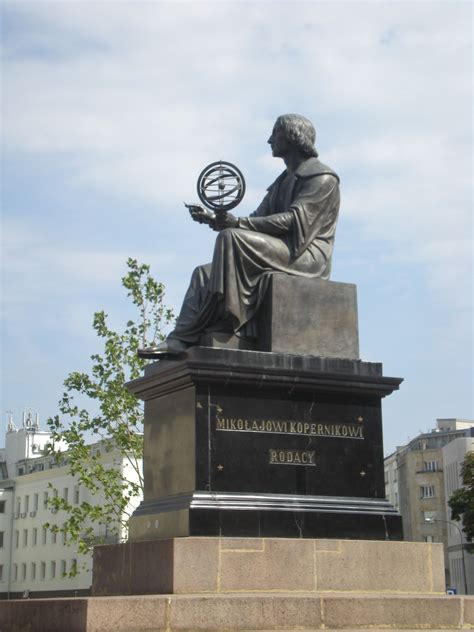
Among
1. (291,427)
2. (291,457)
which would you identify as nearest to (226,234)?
(291,427)

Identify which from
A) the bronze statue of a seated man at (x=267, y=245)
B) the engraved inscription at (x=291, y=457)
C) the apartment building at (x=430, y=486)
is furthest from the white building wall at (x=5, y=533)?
the engraved inscription at (x=291, y=457)

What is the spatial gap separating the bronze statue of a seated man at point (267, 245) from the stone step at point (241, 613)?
10.4 ft

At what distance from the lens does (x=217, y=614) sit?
977 centimetres

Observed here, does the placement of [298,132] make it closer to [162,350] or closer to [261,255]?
[261,255]

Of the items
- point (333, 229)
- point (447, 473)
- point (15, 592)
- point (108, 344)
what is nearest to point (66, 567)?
point (15, 592)

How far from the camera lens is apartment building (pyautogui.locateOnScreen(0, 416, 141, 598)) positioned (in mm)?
85125

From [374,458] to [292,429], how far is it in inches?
42.0

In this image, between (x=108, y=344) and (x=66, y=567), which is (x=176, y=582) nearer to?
(x=108, y=344)

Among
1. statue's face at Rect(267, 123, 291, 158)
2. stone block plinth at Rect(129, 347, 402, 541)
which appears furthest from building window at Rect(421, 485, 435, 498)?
stone block plinth at Rect(129, 347, 402, 541)

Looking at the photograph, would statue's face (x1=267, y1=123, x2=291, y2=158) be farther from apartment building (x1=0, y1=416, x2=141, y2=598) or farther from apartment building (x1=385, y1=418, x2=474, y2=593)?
apartment building (x1=385, y1=418, x2=474, y2=593)

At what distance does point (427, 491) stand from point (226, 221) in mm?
84258

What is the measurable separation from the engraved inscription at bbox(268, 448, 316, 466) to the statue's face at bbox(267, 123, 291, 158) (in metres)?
3.83

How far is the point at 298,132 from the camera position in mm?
13992

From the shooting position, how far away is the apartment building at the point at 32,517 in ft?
279
